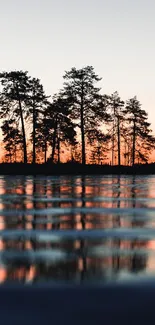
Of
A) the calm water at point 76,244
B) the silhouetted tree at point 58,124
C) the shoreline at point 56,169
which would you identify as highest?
the silhouetted tree at point 58,124

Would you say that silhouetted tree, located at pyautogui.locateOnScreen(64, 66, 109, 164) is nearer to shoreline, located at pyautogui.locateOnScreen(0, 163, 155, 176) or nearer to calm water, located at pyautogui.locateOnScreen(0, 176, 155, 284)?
shoreline, located at pyautogui.locateOnScreen(0, 163, 155, 176)

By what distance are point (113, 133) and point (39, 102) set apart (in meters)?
23.4

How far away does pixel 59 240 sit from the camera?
8.58 m

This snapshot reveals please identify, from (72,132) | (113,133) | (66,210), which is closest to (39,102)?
(72,132)

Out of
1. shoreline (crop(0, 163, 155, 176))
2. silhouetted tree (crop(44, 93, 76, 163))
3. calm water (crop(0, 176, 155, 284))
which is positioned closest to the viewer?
calm water (crop(0, 176, 155, 284))

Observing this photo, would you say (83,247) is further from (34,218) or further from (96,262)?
(34,218)

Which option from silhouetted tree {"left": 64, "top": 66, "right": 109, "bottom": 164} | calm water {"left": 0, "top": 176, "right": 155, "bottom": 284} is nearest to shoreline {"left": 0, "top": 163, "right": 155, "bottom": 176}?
silhouetted tree {"left": 64, "top": 66, "right": 109, "bottom": 164}

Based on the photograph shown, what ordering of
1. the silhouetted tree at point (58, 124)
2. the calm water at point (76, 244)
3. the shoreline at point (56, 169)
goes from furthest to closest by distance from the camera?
the silhouetted tree at point (58, 124), the shoreline at point (56, 169), the calm water at point (76, 244)

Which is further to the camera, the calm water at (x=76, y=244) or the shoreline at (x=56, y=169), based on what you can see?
the shoreline at (x=56, y=169)

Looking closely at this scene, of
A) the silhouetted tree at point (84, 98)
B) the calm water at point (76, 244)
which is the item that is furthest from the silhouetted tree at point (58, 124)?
the calm water at point (76, 244)

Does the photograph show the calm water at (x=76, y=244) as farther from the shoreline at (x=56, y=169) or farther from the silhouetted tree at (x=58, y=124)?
the silhouetted tree at (x=58, y=124)

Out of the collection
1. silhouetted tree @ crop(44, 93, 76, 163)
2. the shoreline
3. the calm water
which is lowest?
the calm water

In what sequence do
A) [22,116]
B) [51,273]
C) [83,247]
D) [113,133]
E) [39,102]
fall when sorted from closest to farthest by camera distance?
[51,273] → [83,247] → [22,116] → [39,102] → [113,133]

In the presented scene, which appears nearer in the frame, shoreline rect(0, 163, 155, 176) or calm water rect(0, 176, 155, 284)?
calm water rect(0, 176, 155, 284)
